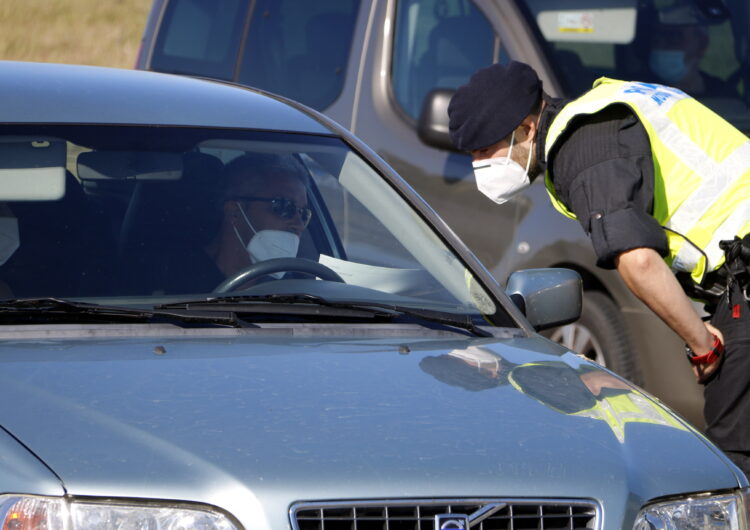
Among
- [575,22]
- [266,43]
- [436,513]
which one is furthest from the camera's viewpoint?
[266,43]

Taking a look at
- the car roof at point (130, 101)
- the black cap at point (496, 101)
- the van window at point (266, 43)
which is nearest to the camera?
the car roof at point (130, 101)

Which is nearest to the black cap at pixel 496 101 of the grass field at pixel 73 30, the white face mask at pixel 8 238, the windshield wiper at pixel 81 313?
the windshield wiper at pixel 81 313

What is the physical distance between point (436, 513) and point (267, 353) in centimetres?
73

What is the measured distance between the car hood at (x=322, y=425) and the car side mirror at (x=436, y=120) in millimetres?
3134

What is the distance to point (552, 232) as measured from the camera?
21.0 ft

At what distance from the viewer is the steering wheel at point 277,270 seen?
12.1 ft

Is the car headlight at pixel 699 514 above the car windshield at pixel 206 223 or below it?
below

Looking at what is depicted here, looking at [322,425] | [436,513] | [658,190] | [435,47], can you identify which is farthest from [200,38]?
[436,513]

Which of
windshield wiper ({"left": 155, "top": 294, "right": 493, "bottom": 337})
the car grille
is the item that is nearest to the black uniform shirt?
windshield wiper ({"left": 155, "top": 294, "right": 493, "bottom": 337})

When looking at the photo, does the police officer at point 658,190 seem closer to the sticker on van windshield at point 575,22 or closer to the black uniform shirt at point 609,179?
the black uniform shirt at point 609,179

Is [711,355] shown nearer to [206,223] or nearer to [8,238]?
[206,223]

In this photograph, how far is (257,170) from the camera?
4.11 m

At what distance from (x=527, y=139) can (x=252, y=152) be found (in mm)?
918

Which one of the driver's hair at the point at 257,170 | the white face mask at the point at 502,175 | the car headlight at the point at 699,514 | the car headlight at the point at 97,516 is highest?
the driver's hair at the point at 257,170
